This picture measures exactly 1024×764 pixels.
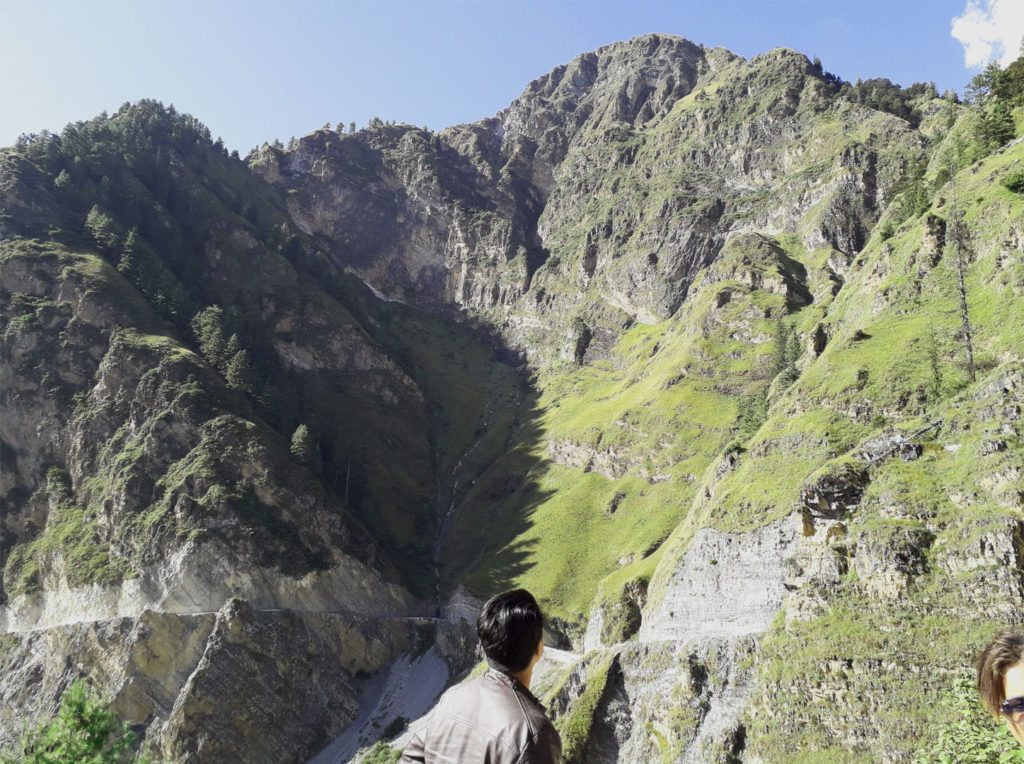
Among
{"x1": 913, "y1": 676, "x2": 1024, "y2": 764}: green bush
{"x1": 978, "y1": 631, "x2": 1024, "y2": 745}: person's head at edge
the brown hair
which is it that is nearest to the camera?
{"x1": 978, "y1": 631, "x2": 1024, "y2": 745}: person's head at edge

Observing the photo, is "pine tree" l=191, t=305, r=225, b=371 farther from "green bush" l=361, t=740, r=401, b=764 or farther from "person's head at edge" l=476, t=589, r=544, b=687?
"person's head at edge" l=476, t=589, r=544, b=687

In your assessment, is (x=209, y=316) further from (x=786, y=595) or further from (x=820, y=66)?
(x=820, y=66)

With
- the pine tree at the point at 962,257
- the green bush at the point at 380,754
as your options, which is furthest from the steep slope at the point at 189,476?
the pine tree at the point at 962,257

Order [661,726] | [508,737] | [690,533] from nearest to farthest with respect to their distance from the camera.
A: [508,737]
[661,726]
[690,533]

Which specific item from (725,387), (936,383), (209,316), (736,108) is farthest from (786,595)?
(736,108)

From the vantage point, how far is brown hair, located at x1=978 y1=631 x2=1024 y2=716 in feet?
16.3

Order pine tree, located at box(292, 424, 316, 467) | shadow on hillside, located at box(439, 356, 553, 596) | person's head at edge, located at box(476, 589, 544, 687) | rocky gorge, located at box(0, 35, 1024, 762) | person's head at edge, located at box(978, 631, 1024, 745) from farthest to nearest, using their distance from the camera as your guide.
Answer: pine tree, located at box(292, 424, 316, 467) → shadow on hillside, located at box(439, 356, 553, 596) → rocky gorge, located at box(0, 35, 1024, 762) → person's head at edge, located at box(978, 631, 1024, 745) → person's head at edge, located at box(476, 589, 544, 687)

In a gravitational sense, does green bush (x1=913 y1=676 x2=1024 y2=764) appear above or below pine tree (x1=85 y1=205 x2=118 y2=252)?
below

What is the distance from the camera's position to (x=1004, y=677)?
5012mm

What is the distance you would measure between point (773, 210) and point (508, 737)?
176m

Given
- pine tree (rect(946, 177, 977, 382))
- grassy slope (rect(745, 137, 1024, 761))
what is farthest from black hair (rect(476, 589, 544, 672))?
pine tree (rect(946, 177, 977, 382))

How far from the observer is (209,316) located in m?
125

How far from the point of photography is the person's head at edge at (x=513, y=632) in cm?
457

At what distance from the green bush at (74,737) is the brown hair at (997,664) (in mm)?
22880
